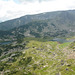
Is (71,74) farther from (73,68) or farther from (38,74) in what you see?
(38,74)

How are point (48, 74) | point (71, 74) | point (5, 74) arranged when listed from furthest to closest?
1. point (5, 74)
2. point (48, 74)
3. point (71, 74)

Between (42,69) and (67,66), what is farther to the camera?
(42,69)

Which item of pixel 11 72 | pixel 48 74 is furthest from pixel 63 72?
pixel 11 72

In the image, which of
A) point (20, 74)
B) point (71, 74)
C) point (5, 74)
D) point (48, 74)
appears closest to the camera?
point (71, 74)

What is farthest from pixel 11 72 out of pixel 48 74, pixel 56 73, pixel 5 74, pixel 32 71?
pixel 56 73

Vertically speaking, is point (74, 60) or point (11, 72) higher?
point (74, 60)

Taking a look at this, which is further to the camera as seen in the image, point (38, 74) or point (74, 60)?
point (74, 60)

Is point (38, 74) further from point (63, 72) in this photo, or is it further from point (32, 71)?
point (63, 72)

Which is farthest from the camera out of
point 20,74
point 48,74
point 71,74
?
point 20,74

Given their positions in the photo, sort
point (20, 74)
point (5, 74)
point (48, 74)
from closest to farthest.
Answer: point (48, 74)
point (20, 74)
point (5, 74)
